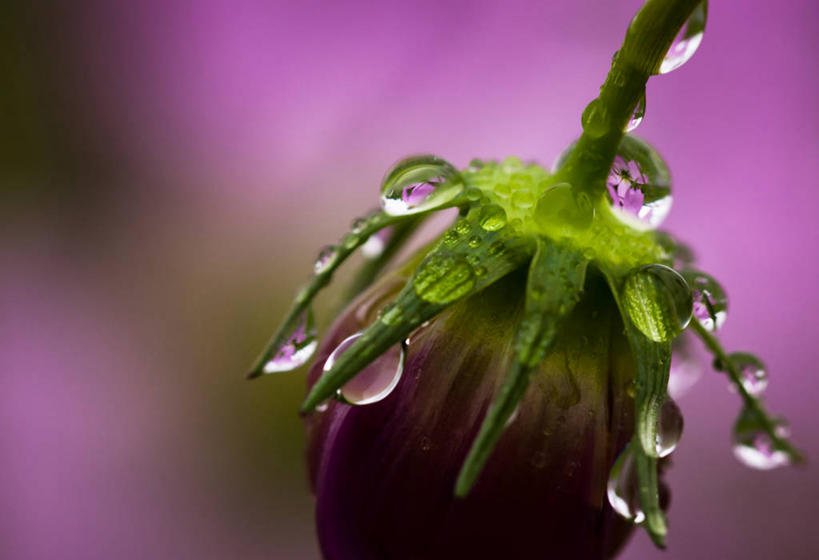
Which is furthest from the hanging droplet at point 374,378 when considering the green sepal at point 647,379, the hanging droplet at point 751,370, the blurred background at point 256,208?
the blurred background at point 256,208

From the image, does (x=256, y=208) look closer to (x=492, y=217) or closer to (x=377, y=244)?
(x=377, y=244)

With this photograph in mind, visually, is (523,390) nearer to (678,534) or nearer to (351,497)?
(351,497)

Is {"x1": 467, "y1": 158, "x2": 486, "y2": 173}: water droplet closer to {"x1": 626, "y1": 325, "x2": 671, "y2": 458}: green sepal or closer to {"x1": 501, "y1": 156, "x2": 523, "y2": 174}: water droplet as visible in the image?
{"x1": 501, "y1": 156, "x2": 523, "y2": 174}: water droplet

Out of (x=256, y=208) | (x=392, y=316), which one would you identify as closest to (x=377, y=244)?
(x=392, y=316)

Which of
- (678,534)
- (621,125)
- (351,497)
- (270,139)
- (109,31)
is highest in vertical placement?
(109,31)

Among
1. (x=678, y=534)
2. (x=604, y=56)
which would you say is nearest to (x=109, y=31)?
(x=604, y=56)

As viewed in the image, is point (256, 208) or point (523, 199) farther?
point (256, 208)
